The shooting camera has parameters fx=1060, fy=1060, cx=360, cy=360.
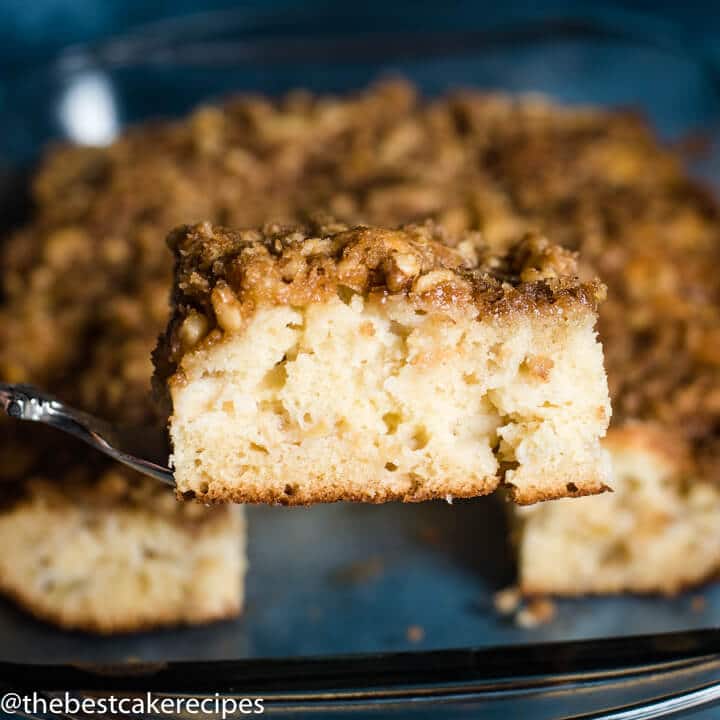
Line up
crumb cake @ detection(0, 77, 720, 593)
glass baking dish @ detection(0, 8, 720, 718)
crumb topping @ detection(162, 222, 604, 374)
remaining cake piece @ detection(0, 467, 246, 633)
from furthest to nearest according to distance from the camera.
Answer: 1. crumb cake @ detection(0, 77, 720, 593)
2. remaining cake piece @ detection(0, 467, 246, 633)
3. glass baking dish @ detection(0, 8, 720, 718)
4. crumb topping @ detection(162, 222, 604, 374)

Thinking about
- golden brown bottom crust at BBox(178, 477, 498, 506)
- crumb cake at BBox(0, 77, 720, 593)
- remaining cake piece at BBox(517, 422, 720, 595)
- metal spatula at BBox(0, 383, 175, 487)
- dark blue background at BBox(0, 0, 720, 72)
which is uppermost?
dark blue background at BBox(0, 0, 720, 72)

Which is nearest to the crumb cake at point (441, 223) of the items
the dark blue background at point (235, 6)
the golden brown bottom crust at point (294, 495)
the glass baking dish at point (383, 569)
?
the glass baking dish at point (383, 569)

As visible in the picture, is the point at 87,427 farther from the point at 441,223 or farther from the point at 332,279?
the point at 441,223

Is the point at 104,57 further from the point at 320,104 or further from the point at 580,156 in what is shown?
the point at 580,156

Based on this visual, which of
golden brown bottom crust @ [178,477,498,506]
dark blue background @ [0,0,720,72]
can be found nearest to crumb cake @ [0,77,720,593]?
golden brown bottom crust @ [178,477,498,506]

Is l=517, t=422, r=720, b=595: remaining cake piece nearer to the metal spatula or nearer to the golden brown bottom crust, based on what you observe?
the golden brown bottom crust

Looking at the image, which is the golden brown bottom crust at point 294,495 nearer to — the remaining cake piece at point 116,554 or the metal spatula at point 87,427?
the metal spatula at point 87,427
